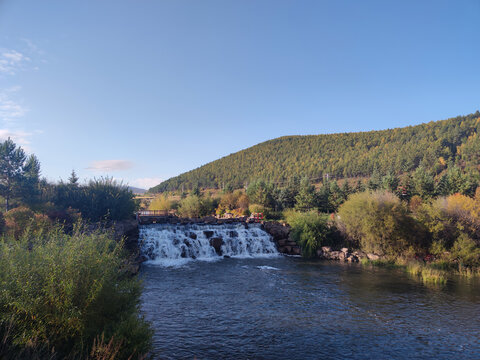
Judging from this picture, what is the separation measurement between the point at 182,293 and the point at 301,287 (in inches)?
284

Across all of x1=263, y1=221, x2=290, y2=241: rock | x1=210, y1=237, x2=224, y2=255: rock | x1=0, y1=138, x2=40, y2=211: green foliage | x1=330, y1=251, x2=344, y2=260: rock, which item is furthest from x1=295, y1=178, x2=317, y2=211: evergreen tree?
x1=0, y1=138, x2=40, y2=211: green foliage

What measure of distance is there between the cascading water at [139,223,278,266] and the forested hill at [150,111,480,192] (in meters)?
52.4

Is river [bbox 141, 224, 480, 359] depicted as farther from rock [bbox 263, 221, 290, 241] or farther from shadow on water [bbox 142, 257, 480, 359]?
rock [bbox 263, 221, 290, 241]

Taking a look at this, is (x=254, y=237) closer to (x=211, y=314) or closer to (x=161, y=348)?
(x=211, y=314)

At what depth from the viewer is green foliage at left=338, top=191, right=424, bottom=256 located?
25.0 metres

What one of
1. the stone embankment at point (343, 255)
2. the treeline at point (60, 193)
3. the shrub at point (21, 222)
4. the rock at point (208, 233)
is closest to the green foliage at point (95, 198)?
the treeline at point (60, 193)

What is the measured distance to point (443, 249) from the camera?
2356cm

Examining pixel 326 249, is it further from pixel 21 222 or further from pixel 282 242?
pixel 21 222

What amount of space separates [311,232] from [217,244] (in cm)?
962

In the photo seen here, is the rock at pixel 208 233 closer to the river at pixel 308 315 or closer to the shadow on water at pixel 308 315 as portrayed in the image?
the river at pixel 308 315

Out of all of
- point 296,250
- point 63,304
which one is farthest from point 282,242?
point 63,304

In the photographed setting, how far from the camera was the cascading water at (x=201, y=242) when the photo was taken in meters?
26.1

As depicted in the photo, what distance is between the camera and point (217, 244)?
28438mm

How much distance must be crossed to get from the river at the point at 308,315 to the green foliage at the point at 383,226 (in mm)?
5097
